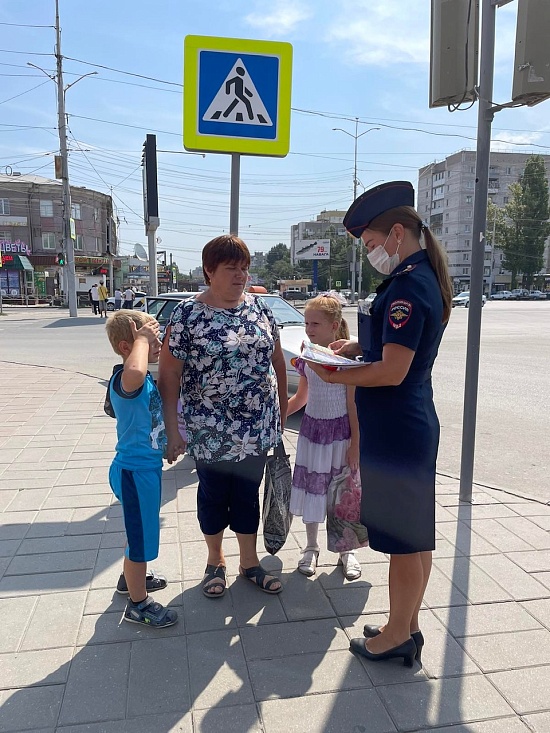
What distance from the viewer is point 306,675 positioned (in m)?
2.25

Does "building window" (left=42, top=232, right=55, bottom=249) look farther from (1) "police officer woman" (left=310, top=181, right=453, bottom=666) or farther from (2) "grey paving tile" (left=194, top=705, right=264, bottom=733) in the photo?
(2) "grey paving tile" (left=194, top=705, right=264, bottom=733)

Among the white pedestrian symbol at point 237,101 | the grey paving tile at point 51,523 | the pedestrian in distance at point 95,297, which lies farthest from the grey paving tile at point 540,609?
the pedestrian in distance at point 95,297

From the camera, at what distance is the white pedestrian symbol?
371 centimetres

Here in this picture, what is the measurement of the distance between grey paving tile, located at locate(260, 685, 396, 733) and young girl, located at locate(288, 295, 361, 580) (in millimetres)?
916

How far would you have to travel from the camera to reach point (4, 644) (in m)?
2.43

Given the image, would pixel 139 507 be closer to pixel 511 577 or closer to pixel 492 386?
pixel 511 577

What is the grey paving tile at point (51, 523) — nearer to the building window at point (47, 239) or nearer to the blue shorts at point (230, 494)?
the blue shorts at point (230, 494)

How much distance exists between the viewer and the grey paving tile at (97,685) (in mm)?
2031

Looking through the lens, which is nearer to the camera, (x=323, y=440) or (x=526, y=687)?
(x=526, y=687)

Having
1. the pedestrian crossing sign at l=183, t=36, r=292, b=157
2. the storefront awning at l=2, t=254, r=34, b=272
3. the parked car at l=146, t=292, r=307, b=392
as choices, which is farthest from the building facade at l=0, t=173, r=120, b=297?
the pedestrian crossing sign at l=183, t=36, r=292, b=157

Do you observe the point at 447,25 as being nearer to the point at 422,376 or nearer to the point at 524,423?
the point at 422,376

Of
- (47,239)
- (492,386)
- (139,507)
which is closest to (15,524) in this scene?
(139,507)

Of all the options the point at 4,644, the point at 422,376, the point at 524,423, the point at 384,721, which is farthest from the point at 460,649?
the point at 524,423

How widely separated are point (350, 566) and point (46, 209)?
53.0 metres
